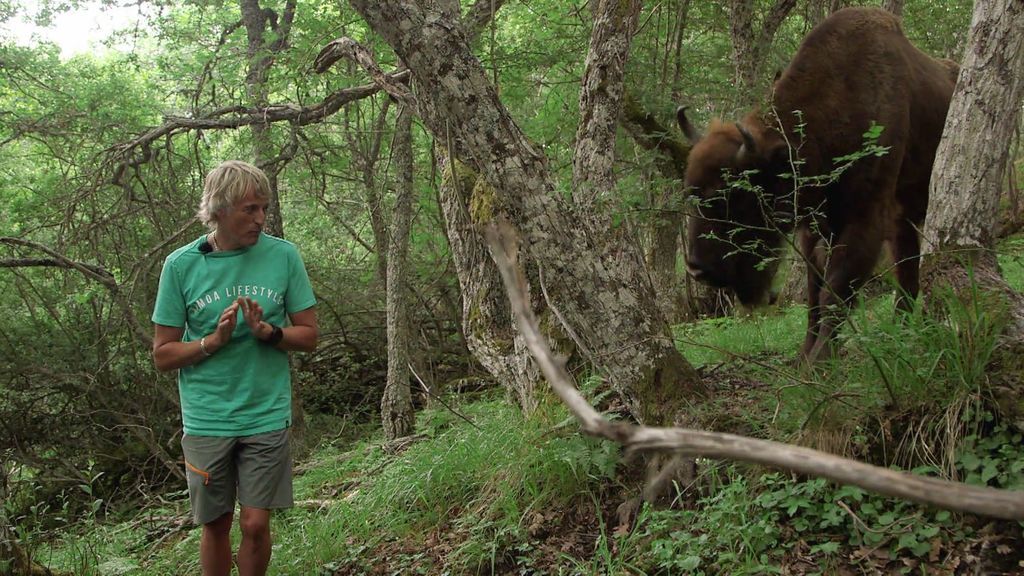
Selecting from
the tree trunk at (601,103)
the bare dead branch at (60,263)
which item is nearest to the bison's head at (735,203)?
the tree trunk at (601,103)

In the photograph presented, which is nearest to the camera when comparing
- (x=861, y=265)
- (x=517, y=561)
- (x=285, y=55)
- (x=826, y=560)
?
(x=826, y=560)

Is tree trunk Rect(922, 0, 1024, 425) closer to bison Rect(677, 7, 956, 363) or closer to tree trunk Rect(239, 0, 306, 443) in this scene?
bison Rect(677, 7, 956, 363)

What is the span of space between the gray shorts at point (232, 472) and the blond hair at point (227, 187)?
3.44 feet

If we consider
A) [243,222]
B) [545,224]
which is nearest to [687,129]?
[545,224]

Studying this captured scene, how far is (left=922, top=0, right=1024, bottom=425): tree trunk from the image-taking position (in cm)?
375

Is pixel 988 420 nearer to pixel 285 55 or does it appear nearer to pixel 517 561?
pixel 517 561

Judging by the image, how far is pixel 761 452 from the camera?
38.7 inches

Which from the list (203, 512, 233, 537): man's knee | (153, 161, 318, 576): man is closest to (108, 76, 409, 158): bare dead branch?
(153, 161, 318, 576): man

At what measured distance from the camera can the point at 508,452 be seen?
5.05 meters

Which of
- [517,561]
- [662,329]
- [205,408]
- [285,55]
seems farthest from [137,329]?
[662,329]

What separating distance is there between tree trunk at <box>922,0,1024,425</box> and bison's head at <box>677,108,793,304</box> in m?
1.03

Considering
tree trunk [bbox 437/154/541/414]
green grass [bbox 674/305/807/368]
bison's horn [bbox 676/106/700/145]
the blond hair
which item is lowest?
green grass [bbox 674/305/807/368]

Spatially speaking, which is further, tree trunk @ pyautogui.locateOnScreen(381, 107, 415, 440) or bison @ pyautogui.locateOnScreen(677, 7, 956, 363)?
tree trunk @ pyautogui.locateOnScreen(381, 107, 415, 440)

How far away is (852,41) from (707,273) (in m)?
2.45
